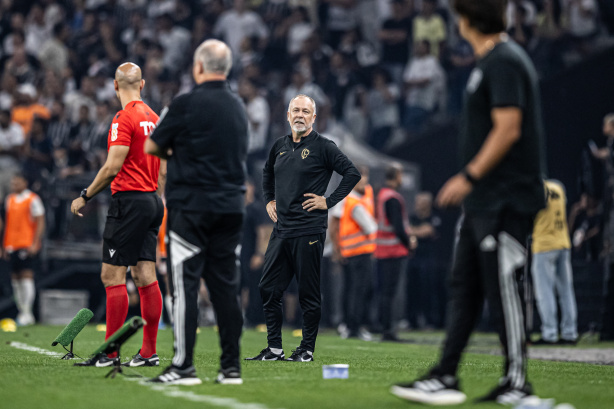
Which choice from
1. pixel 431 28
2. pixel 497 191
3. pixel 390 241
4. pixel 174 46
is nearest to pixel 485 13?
pixel 497 191

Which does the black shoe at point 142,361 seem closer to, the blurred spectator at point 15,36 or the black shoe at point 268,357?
the black shoe at point 268,357

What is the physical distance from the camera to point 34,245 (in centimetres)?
1598

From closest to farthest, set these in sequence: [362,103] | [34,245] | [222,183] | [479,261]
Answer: [479,261], [222,183], [34,245], [362,103]

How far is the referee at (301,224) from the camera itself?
8078mm

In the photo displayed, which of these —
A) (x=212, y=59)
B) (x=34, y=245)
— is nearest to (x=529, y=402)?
(x=212, y=59)

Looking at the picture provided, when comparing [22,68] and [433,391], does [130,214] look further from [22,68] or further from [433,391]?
[22,68]

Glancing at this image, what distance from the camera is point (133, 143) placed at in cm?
709

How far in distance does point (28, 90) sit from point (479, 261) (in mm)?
17111

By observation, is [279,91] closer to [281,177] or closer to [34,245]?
[34,245]

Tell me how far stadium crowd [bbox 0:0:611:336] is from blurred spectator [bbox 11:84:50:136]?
0.09ft

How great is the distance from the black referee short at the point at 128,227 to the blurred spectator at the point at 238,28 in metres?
13.8

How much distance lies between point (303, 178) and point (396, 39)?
12.1 meters

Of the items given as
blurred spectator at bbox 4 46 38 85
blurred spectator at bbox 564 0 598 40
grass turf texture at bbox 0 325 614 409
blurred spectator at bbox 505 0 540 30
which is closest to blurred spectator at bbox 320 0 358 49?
blurred spectator at bbox 505 0 540 30

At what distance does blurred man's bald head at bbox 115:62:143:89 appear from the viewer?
7.27m
